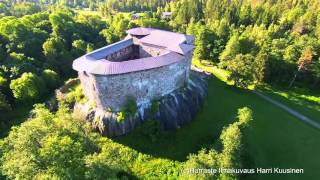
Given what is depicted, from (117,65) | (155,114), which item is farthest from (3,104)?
(155,114)

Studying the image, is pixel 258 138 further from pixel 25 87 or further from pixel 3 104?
pixel 3 104

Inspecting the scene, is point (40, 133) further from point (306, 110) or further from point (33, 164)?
point (306, 110)

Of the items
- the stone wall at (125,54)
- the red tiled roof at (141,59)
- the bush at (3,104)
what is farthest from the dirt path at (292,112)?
the bush at (3,104)

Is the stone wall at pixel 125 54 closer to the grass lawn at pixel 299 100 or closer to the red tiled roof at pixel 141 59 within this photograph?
the red tiled roof at pixel 141 59

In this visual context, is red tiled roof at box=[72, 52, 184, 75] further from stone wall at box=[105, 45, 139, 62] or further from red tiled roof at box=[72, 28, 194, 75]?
stone wall at box=[105, 45, 139, 62]

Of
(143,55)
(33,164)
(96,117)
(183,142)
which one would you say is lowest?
(183,142)

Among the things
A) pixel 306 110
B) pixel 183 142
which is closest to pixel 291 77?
pixel 306 110
